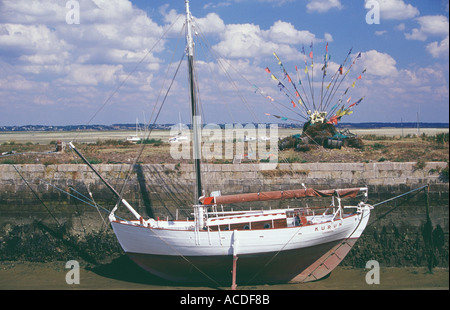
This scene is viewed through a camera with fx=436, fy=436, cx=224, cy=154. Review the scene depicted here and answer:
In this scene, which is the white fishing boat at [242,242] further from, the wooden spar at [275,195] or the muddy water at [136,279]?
the muddy water at [136,279]

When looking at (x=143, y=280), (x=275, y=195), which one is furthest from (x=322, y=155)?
(x=143, y=280)

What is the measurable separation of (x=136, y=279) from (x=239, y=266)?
147 inches

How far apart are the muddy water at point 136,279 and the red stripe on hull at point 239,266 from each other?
27 centimetres

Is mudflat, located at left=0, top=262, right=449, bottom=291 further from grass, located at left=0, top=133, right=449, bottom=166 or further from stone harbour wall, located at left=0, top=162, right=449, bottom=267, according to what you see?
grass, located at left=0, top=133, right=449, bottom=166

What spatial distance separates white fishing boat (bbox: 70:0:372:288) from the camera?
13.5 metres

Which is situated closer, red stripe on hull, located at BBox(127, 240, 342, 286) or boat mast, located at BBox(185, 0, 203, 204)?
red stripe on hull, located at BBox(127, 240, 342, 286)

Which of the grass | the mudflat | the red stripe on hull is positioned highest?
the grass

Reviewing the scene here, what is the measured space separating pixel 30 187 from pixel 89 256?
4.28 meters

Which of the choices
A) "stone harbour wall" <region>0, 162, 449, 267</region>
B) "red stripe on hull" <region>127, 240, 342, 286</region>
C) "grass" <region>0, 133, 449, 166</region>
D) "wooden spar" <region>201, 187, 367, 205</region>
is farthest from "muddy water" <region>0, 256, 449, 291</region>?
"grass" <region>0, 133, 449, 166</region>

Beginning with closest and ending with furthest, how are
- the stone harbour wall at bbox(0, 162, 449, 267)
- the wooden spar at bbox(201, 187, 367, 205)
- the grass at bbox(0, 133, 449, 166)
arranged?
the wooden spar at bbox(201, 187, 367, 205)
the stone harbour wall at bbox(0, 162, 449, 267)
the grass at bbox(0, 133, 449, 166)

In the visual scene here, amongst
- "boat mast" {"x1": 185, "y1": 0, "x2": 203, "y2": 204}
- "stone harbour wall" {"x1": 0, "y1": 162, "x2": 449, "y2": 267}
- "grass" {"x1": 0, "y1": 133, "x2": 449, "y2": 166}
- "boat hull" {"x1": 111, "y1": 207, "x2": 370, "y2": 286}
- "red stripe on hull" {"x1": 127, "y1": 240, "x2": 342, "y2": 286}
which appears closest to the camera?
"boat hull" {"x1": 111, "y1": 207, "x2": 370, "y2": 286}

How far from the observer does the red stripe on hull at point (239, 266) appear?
1368cm

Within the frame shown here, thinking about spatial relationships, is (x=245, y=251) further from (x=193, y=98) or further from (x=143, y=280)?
(x=193, y=98)
